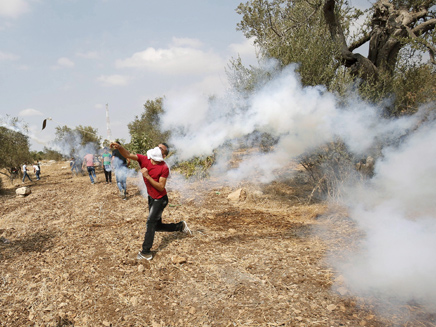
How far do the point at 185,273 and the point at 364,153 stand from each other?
18.1 feet

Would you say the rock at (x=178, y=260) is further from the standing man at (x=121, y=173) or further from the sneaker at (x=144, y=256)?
the standing man at (x=121, y=173)

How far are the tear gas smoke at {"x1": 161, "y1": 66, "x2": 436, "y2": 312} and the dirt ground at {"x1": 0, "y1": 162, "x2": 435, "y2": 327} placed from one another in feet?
1.77

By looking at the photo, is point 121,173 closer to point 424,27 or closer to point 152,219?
point 152,219

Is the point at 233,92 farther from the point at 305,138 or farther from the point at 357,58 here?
the point at 357,58

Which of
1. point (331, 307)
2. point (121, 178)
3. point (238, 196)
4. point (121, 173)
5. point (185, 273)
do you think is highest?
point (121, 173)

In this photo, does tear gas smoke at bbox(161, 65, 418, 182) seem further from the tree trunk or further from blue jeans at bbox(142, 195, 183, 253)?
blue jeans at bbox(142, 195, 183, 253)

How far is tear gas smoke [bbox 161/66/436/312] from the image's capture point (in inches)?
151

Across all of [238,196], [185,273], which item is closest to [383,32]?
[238,196]

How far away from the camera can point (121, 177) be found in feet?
Result: 31.7

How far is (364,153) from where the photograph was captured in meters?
7.25

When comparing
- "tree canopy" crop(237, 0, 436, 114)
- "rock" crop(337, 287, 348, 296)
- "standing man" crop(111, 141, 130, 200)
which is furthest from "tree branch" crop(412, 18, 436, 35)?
"standing man" crop(111, 141, 130, 200)

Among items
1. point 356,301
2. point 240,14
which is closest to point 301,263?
point 356,301

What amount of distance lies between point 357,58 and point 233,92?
371cm

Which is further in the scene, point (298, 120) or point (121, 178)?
point (121, 178)
